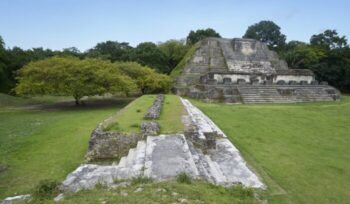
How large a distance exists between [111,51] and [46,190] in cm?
3462

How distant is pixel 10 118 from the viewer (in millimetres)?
13047

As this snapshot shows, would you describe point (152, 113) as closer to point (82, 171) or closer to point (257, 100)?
point (82, 171)

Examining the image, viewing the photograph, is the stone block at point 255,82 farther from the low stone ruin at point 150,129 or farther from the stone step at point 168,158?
the stone step at point 168,158

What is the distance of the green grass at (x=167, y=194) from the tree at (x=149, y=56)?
26.0 meters

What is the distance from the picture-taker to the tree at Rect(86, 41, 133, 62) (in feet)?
105

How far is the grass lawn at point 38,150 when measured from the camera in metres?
5.51

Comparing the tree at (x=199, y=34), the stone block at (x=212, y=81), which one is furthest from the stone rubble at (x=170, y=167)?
the tree at (x=199, y=34)

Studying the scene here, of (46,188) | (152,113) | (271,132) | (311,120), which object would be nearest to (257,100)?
(311,120)

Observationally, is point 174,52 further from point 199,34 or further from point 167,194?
point 167,194

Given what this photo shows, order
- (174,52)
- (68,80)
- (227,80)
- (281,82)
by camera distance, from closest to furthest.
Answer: (68,80)
(227,80)
(281,82)
(174,52)

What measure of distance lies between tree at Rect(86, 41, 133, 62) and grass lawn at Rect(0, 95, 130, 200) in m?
20.9

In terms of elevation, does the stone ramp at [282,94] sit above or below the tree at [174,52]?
below

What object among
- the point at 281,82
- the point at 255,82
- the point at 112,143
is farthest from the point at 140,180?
the point at 281,82

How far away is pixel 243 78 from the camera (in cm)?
2272
